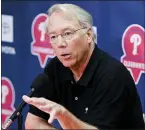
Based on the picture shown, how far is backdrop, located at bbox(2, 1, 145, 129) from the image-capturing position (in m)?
2.24

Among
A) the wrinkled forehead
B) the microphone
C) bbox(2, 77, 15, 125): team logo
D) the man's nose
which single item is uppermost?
the wrinkled forehead

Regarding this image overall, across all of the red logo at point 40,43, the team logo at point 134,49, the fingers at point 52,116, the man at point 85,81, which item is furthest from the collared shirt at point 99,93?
the red logo at point 40,43

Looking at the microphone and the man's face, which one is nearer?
the microphone

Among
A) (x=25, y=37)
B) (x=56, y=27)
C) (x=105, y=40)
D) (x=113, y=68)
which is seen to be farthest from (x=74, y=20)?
(x=25, y=37)

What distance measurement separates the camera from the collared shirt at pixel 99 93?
1.35 m

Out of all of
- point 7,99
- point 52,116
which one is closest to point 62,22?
point 52,116

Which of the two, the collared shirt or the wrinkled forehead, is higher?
the wrinkled forehead

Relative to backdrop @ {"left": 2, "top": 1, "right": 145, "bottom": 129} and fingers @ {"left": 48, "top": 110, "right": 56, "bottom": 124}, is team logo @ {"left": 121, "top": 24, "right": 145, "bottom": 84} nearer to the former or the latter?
backdrop @ {"left": 2, "top": 1, "right": 145, "bottom": 129}

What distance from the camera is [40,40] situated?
101 inches

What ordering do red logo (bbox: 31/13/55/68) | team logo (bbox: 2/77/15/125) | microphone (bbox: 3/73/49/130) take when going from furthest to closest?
team logo (bbox: 2/77/15/125) < red logo (bbox: 31/13/55/68) < microphone (bbox: 3/73/49/130)

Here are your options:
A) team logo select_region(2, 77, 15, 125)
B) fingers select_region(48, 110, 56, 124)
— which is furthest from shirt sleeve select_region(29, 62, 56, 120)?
team logo select_region(2, 77, 15, 125)

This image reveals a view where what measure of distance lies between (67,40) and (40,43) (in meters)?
1.18

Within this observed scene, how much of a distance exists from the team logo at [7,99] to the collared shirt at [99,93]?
120cm

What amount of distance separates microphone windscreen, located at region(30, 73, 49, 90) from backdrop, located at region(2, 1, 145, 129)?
2.81 ft
